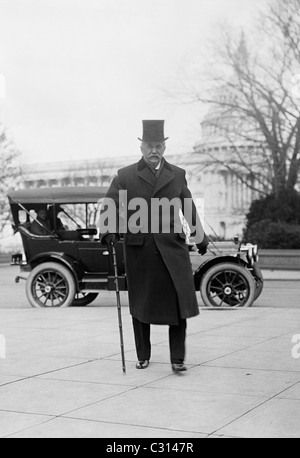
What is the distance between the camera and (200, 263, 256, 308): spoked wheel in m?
13.8

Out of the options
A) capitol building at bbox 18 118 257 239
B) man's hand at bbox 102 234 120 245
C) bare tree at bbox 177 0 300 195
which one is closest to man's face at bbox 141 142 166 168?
man's hand at bbox 102 234 120 245

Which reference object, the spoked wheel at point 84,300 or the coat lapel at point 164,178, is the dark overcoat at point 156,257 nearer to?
the coat lapel at point 164,178

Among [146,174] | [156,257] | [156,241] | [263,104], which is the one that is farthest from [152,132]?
[263,104]

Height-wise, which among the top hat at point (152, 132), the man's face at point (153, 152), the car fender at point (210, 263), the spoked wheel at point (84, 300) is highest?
the top hat at point (152, 132)

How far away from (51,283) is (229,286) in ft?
9.44

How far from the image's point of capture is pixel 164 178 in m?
6.98

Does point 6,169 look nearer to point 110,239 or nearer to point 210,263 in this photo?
point 210,263

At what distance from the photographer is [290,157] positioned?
37.1 meters

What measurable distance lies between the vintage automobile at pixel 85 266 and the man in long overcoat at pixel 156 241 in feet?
21.3

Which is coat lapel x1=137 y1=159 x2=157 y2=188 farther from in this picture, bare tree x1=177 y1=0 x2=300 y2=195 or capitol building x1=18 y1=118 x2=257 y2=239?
bare tree x1=177 y1=0 x2=300 y2=195

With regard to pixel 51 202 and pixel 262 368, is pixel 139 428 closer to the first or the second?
pixel 262 368

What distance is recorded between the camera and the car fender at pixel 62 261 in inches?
546

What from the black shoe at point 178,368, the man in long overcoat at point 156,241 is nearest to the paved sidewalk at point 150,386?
the black shoe at point 178,368
